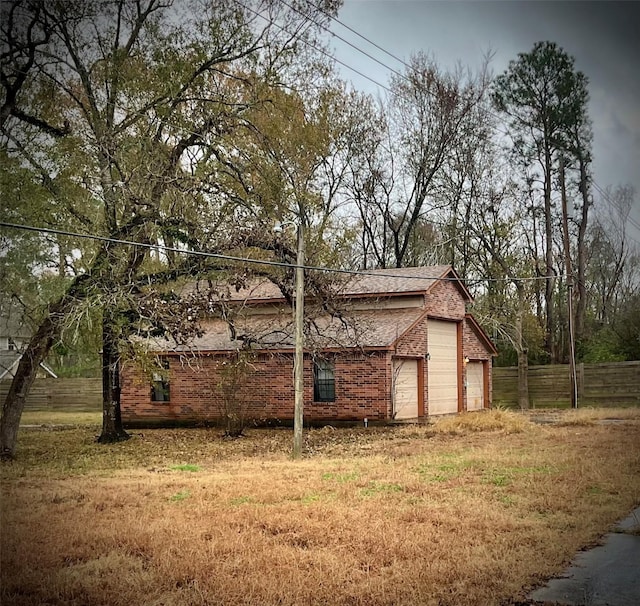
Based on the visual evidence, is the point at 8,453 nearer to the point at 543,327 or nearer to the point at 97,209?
the point at 97,209

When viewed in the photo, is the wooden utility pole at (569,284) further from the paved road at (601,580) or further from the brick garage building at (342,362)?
the paved road at (601,580)

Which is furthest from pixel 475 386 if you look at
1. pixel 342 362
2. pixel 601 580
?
pixel 601 580

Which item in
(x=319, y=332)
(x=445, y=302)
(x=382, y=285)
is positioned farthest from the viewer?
(x=445, y=302)

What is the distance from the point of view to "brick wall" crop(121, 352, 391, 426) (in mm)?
18000

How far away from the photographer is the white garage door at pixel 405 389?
61.1ft

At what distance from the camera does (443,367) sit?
21266 mm

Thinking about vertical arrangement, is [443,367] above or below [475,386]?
above

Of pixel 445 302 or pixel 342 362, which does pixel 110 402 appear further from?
pixel 445 302

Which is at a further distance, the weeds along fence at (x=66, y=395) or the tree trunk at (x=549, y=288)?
the weeds along fence at (x=66, y=395)

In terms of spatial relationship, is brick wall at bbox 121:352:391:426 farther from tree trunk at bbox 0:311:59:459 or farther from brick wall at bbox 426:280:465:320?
tree trunk at bbox 0:311:59:459

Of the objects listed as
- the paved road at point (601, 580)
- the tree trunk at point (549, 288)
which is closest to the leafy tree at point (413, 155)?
the tree trunk at point (549, 288)

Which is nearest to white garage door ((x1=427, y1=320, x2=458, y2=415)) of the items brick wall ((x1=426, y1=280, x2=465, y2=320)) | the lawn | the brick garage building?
the brick garage building

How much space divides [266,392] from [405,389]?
11.8ft

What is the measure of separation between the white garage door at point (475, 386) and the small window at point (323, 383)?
6.20m
